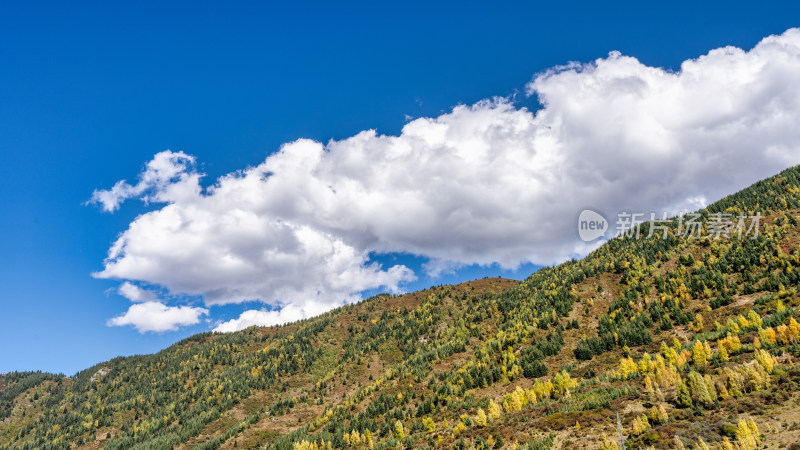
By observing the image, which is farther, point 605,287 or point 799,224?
point 605,287

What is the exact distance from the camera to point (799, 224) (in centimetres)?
5284

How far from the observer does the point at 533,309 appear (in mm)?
64688

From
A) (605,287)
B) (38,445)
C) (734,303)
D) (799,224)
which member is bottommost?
(38,445)

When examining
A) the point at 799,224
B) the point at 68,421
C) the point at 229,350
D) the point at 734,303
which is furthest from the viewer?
the point at 229,350

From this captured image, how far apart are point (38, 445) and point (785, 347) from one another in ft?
355

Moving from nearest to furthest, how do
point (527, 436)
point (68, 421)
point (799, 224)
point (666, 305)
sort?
1. point (527, 436)
2. point (666, 305)
3. point (799, 224)
4. point (68, 421)

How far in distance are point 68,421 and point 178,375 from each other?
19.8 meters

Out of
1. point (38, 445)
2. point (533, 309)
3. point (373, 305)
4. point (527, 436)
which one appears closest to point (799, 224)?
point (533, 309)

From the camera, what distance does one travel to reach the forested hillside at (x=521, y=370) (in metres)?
23.6

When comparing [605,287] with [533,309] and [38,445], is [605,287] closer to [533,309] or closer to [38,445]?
[533,309]

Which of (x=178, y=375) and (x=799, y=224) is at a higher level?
(x=799, y=224)

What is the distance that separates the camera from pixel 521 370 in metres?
47.9

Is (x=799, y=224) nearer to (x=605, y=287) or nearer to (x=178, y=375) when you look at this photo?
(x=605, y=287)

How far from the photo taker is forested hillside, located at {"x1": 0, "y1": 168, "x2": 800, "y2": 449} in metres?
23.6
